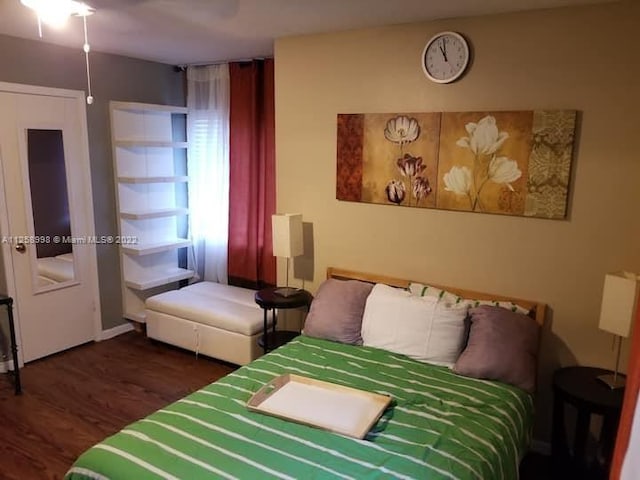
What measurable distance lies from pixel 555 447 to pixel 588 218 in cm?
120

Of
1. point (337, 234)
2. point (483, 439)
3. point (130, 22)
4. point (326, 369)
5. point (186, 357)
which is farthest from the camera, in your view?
point (186, 357)

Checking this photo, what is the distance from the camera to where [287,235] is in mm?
3234

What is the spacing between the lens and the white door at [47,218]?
11.4 feet

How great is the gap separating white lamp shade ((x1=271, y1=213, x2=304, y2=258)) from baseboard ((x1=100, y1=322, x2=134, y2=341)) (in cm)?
194

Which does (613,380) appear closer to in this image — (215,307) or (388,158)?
(388,158)

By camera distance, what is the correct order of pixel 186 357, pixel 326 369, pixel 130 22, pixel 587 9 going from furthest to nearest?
pixel 186 357
pixel 130 22
pixel 326 369
pixel 587 9

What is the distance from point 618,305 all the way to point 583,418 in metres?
0.57

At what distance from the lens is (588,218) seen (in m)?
2.50

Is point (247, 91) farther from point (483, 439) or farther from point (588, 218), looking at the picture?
point (483, 439)

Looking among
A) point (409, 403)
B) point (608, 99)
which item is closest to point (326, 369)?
point (409, 403)

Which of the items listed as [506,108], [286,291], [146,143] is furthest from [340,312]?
[146,143]

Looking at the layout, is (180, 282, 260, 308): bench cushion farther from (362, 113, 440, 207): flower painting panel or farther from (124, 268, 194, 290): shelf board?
(362, 113, 440, 207): flower painting panel

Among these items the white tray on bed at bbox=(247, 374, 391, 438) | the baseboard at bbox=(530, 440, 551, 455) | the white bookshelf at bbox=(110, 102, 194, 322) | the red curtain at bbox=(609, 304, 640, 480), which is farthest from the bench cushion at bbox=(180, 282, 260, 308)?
the red curtain at bbox=(609, 304, 640, 480)

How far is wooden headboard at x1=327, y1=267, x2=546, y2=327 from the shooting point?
267 cm
